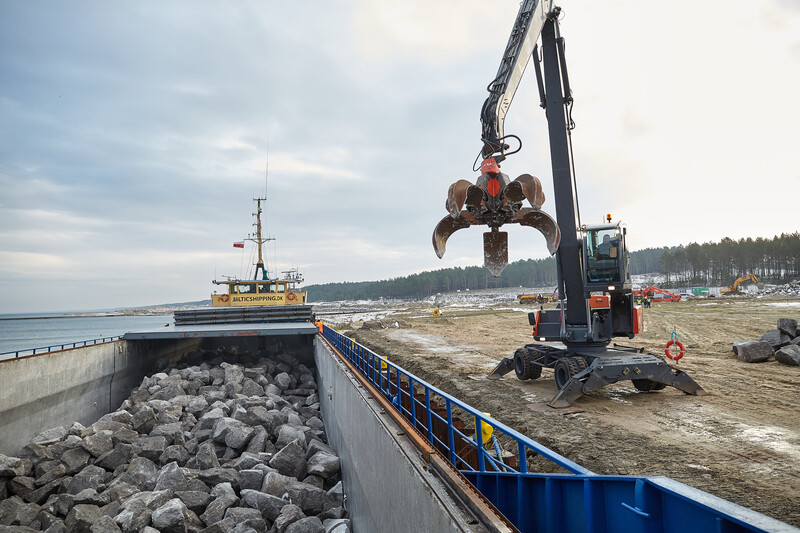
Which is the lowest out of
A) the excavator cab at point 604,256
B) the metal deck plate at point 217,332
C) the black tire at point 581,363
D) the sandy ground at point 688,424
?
the sandy ground at point 688,424

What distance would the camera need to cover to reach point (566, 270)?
35.3 feet

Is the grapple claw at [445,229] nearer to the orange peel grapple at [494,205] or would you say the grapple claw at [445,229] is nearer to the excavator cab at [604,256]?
the orange peel grapple at [494,205]

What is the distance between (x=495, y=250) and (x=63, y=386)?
43.3ft

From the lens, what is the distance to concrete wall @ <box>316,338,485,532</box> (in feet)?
13.2

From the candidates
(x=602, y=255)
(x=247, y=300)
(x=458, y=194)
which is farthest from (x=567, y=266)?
(x=247, y=300)

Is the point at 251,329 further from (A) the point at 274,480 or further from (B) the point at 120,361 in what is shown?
(A) the point at 274,480

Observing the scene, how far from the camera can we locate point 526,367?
11836mm

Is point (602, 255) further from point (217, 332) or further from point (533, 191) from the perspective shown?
point (217, 332)

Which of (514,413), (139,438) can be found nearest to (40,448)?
(139,438)

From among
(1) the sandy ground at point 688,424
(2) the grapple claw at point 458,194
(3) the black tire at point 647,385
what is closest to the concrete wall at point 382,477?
(1) the sandy ground at point 688,424

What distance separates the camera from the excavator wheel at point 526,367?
38.8 feet

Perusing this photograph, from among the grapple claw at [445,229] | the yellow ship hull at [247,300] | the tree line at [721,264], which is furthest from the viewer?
the tree line at [721,264]

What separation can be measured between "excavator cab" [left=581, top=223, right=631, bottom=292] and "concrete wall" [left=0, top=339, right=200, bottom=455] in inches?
569

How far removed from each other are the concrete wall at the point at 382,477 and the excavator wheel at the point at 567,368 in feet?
14.5
